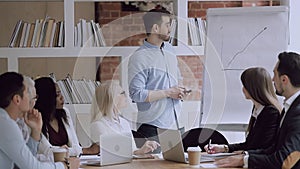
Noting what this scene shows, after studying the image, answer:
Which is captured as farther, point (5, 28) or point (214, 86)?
point (5, 28)

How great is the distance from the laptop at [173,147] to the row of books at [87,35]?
1.49 metres

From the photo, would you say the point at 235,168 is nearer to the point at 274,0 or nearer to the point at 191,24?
the point at 191,24

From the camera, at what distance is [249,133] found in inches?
113

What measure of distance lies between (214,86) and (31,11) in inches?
80.6

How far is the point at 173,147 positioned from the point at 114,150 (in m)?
0.32

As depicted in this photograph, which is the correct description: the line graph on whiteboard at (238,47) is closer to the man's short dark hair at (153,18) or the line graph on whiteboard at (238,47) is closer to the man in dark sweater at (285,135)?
the man's short dark hair at (153,18)

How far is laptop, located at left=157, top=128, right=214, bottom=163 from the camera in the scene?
2643 mm

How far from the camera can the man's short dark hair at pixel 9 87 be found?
7.86 feet

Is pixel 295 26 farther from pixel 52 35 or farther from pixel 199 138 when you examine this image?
pixel 52 35

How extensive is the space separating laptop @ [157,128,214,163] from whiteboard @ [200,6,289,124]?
113 cm

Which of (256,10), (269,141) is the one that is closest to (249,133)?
(269,141)

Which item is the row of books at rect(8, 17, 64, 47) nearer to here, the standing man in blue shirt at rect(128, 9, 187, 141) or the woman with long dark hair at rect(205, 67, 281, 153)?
the standing man in blue shirt at rect(128, 9, 187, 141)

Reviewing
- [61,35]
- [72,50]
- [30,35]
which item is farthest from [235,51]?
[30,35]

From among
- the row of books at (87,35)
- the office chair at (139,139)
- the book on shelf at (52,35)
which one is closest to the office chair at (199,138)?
the office chair at (139,139)
